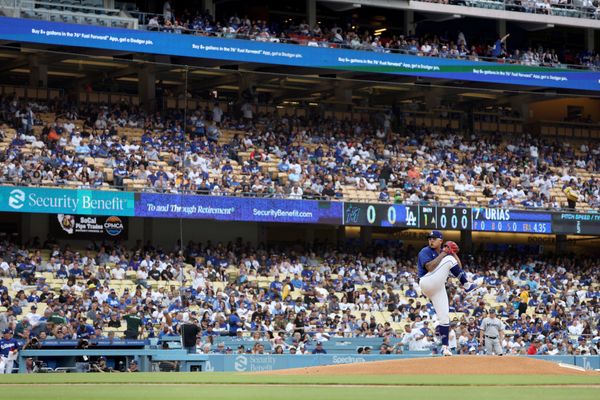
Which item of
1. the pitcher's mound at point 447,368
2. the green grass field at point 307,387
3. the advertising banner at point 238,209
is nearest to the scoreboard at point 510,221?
the advertising banner at point 238,209

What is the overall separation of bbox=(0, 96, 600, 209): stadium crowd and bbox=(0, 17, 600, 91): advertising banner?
237cm

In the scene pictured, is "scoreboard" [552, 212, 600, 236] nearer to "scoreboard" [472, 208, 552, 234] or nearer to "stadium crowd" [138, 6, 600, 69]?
"scoreboard" [472, 208, 552, 234]

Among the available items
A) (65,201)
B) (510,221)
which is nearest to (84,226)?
(65,201)

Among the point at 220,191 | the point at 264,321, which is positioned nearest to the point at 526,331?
the point at 264,321

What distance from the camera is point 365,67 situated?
130 feet

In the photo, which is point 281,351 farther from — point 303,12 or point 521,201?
point 303,12

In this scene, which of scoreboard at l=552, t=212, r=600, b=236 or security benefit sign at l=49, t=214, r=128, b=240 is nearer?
security benefit sign at l=49, t=214, r=128, b=240

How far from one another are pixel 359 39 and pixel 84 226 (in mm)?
13010

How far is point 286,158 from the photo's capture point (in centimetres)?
3788

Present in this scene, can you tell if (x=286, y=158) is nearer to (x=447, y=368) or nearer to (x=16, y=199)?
(x=16, y=199)

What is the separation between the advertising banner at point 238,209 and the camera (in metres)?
34.1

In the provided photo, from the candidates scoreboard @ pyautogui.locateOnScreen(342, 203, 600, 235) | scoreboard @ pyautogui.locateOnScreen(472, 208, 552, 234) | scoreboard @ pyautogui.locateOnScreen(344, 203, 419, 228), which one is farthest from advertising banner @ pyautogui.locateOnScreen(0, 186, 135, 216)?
scoreboard @ pyautogui.locateOnScreen(472, 208, 552, 234)

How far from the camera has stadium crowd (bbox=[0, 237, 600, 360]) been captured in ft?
91.5

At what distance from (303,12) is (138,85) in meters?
7.32
